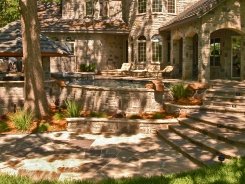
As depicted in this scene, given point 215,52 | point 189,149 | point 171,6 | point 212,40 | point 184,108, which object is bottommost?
point 189,149

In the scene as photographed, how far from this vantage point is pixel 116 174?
7680 millimetres

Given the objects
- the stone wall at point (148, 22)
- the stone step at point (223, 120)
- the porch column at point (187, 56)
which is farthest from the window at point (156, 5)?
the stone step at point (223, 120)

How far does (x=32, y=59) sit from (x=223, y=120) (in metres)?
7.47

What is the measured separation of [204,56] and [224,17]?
2.30 metres

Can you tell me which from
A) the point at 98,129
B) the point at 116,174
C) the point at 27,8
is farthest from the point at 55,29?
the point at 116,174

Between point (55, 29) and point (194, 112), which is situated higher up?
point (55, 29)

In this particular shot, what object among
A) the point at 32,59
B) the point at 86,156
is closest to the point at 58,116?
the point at 32,59

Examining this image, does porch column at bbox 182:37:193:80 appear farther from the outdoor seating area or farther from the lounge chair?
the lounge chair

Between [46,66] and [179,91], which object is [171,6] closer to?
[46,66]

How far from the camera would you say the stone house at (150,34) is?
1869 cm

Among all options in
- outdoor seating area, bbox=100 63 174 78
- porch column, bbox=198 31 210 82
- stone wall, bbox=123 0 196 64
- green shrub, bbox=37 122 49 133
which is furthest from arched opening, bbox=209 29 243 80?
green shrub, bbox=37 122 49 133

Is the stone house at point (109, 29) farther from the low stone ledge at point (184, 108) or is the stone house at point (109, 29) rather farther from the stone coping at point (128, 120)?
the stone coping at point (128, 120)

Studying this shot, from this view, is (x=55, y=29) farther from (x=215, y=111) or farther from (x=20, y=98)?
(x=215, y=111)

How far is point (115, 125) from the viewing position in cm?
1231
